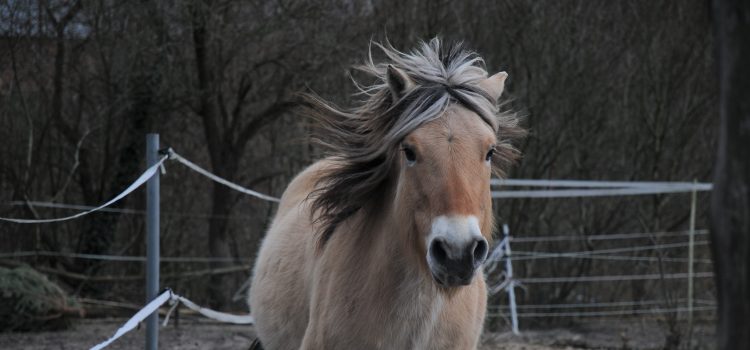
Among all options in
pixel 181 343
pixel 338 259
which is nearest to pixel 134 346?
pixel 181 343

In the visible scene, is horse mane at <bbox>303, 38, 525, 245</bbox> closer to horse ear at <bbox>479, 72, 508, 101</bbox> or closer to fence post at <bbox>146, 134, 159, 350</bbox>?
horse ear at <bbox>479, 72, 508, 101</bbox>

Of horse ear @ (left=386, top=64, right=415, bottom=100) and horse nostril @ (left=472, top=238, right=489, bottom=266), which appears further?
horse ear @ (left=386, top=64, right=415, bottom=100)

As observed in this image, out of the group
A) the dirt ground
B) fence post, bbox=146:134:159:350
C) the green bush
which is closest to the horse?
fence post, bbox=146:134:159:350

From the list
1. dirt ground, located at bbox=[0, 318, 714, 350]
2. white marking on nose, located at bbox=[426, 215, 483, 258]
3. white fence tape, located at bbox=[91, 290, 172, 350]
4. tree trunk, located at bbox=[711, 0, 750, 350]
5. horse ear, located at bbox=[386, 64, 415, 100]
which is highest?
horse ear, located at bbox=[386, 64, 415, 100]

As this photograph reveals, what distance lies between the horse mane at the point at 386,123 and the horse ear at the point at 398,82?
0.07 feet

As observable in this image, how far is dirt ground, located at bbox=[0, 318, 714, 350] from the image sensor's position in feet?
25.4

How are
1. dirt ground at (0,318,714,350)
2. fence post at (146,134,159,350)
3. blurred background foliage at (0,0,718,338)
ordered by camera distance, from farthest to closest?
1. blurred background foliage at (0,0,718,338)
2. dirt ground at (0,318,714,350)
3. fence post at (146,134,159,350)

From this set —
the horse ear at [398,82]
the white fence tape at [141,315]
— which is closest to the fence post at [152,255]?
the white fence tape at [141,315]

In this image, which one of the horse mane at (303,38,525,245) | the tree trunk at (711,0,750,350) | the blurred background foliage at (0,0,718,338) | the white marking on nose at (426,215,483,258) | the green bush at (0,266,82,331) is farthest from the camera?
the blurred background foliage at (0,0,718,338)

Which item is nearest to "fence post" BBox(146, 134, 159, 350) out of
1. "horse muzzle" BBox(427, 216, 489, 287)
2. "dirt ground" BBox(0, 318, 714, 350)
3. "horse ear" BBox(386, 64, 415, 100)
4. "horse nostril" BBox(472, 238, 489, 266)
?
"horse ear" BBox(386, 64, 415, 100)

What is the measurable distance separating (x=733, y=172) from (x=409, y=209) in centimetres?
192

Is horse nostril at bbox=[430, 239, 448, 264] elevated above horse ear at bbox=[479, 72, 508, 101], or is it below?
below

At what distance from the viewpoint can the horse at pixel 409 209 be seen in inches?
127

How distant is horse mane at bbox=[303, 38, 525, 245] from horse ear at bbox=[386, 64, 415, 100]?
22 millimetres
